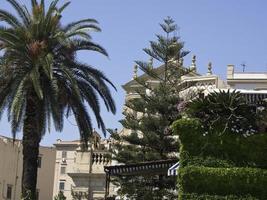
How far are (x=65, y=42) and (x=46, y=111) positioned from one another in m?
2.43

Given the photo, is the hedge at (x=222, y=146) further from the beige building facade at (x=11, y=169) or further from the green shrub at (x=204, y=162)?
the beige building facade at (x=11, y=169)

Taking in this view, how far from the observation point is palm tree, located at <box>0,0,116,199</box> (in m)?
20.6

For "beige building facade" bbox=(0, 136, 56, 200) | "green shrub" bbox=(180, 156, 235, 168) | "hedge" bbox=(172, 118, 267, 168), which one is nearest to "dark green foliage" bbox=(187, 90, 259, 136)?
"hedge" bbox=(172, 118, 267, 168)

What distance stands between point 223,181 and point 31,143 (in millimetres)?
9463

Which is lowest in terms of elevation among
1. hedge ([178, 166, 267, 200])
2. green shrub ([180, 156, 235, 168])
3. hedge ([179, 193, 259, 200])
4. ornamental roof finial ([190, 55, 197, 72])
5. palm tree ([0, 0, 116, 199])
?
hedge ([179, 193, 259, 200])

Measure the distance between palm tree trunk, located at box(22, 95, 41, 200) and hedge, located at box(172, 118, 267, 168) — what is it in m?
8.53

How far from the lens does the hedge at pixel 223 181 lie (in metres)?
13.1

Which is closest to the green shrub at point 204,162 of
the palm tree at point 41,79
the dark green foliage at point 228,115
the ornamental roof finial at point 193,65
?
the dark green foliage at point 228,115

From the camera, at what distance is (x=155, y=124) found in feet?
86.9

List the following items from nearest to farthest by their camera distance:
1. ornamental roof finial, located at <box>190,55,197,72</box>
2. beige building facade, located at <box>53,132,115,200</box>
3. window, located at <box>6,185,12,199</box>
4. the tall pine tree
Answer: the tall pine tree, ornamental roof finial, located at <box>190,55,197,72</box>, beige building facade, located at <box>53,132,115,200</box>, window, located at <box>6,185,12,199</box>

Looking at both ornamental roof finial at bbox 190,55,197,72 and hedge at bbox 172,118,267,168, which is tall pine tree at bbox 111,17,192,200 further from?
hedge at bbox 172,118,267,168

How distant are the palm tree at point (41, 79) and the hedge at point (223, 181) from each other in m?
7.81

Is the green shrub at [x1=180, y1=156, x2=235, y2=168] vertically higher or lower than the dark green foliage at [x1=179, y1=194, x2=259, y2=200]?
higher

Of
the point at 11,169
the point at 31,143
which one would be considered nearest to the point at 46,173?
the point at 11,169
